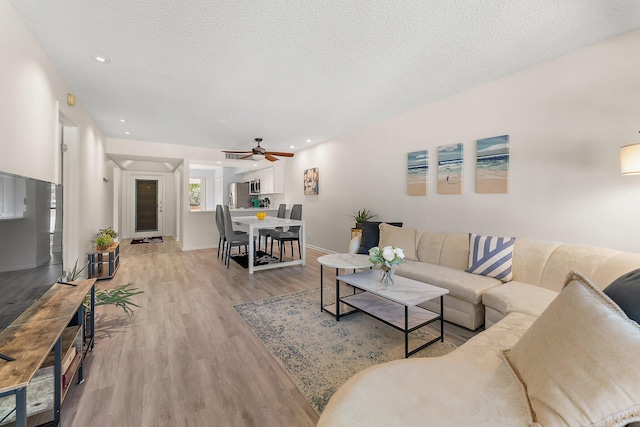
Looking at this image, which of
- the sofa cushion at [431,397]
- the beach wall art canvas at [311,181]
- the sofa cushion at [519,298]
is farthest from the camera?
the beach wall art canvas at [311,181]

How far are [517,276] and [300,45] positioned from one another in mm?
2932

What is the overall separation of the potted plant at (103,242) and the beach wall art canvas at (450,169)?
496cm

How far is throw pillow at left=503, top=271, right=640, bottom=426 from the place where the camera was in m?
0.73

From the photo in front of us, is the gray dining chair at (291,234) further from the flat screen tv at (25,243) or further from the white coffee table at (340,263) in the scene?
the flat screen tv at (25,243)

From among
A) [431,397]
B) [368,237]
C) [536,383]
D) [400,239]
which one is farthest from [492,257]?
[431,397]

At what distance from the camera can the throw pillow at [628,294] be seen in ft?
2.95

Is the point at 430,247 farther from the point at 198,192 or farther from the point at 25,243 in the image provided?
the point at 198,192

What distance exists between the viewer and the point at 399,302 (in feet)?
6.34

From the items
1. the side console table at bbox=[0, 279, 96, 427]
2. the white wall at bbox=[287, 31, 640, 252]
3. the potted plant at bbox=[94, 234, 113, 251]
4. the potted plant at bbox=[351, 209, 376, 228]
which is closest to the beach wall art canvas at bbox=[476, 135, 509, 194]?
the white wall at bbox=[287, 31, 640, 252]

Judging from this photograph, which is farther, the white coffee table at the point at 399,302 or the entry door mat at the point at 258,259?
the entry door mat at the point at 258,259

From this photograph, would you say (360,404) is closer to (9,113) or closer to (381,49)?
(381,49)

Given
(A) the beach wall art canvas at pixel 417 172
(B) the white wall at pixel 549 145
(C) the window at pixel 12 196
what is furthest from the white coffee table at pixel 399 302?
(C) the window at pixel 12 196

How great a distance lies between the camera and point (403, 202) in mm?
4098

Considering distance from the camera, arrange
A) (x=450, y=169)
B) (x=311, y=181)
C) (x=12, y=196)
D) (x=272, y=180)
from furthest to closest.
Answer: (x=272, y=180), (x=311, y=181), (x=450, y=169), (x=12, y=196)
